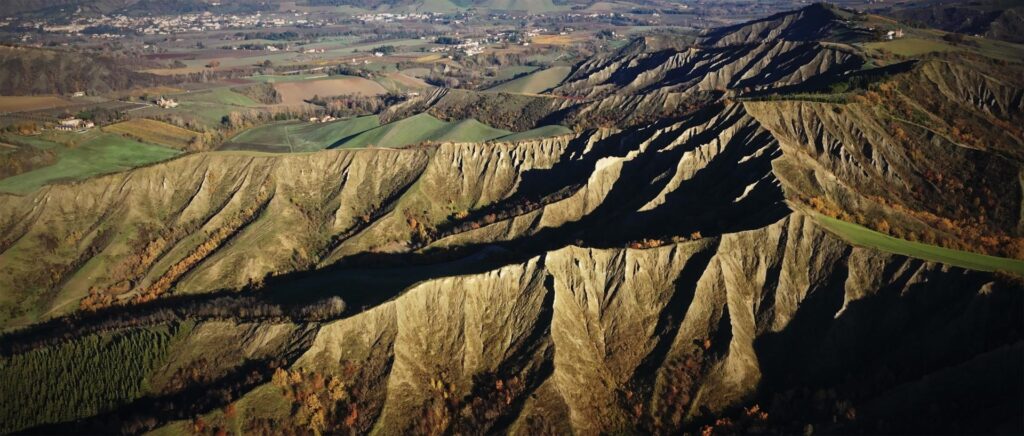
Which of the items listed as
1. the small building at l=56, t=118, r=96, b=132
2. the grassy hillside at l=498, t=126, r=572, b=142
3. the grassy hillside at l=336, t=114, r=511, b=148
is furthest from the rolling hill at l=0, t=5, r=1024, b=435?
the small building at l=56, t=118, r=96, b=132

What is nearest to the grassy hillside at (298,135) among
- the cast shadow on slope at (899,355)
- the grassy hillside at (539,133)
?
the grassy hillside at (539,133)

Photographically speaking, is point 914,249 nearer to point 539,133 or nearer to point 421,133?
point 539,133

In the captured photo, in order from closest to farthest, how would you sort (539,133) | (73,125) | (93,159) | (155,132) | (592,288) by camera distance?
(592,288)
(93,159)
(539,133)
(73,125)
(155,132)

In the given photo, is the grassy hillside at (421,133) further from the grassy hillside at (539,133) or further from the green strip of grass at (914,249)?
the green strip of grass at (914,249)

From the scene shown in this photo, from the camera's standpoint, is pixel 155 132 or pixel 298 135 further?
pixel 298 135

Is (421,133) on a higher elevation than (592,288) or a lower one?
higher

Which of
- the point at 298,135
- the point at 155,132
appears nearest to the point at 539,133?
the point at 298,135

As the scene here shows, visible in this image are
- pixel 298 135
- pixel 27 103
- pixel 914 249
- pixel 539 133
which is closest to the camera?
pixel 914 249
